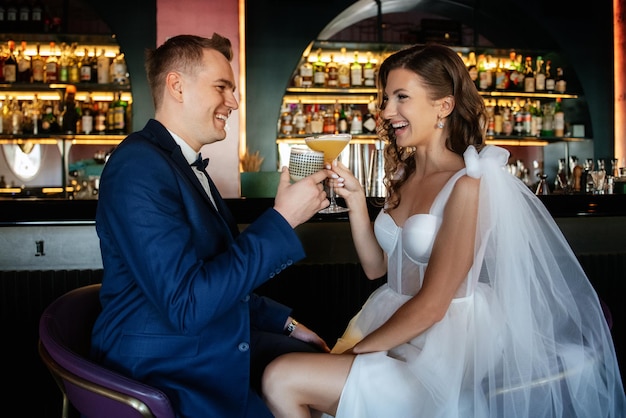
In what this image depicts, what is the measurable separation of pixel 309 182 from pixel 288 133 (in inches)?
158

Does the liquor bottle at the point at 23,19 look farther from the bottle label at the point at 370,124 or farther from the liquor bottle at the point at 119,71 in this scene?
the bottle label at the point at 370,124

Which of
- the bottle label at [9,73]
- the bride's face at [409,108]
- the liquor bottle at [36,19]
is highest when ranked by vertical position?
the liquor bottle at [36,19]

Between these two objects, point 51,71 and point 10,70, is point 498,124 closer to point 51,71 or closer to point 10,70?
point 51,71

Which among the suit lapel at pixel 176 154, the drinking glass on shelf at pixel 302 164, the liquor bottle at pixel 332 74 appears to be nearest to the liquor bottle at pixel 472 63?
the liquor bottle at pixel 332 74

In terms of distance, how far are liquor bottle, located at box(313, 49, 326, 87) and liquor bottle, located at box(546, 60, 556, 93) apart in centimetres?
211

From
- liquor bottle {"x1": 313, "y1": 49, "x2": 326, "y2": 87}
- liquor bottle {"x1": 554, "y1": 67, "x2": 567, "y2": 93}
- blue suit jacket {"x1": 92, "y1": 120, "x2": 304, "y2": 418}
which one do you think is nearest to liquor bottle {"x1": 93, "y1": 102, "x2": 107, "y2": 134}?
liquor bottle {"x1": 313, "y1": 49, "x2": 326, "y2": 87}

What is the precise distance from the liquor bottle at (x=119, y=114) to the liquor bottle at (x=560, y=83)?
3951mm

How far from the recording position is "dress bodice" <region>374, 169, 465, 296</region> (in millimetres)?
1628

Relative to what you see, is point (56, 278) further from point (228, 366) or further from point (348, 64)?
point (348, 64)

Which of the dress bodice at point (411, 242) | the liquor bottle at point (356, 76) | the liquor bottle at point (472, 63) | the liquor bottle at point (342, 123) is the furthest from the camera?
the liquor bottle at point (472, 63)

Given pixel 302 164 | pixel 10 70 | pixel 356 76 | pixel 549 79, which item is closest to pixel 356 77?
pixel 356 76

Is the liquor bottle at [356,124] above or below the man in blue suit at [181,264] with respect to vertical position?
above

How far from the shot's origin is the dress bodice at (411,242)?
1.63 m

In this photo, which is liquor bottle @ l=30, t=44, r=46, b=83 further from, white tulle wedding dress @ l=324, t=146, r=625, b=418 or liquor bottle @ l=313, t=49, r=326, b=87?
white tulle wedding dress @ l=324, t=146, r=625, b=418
